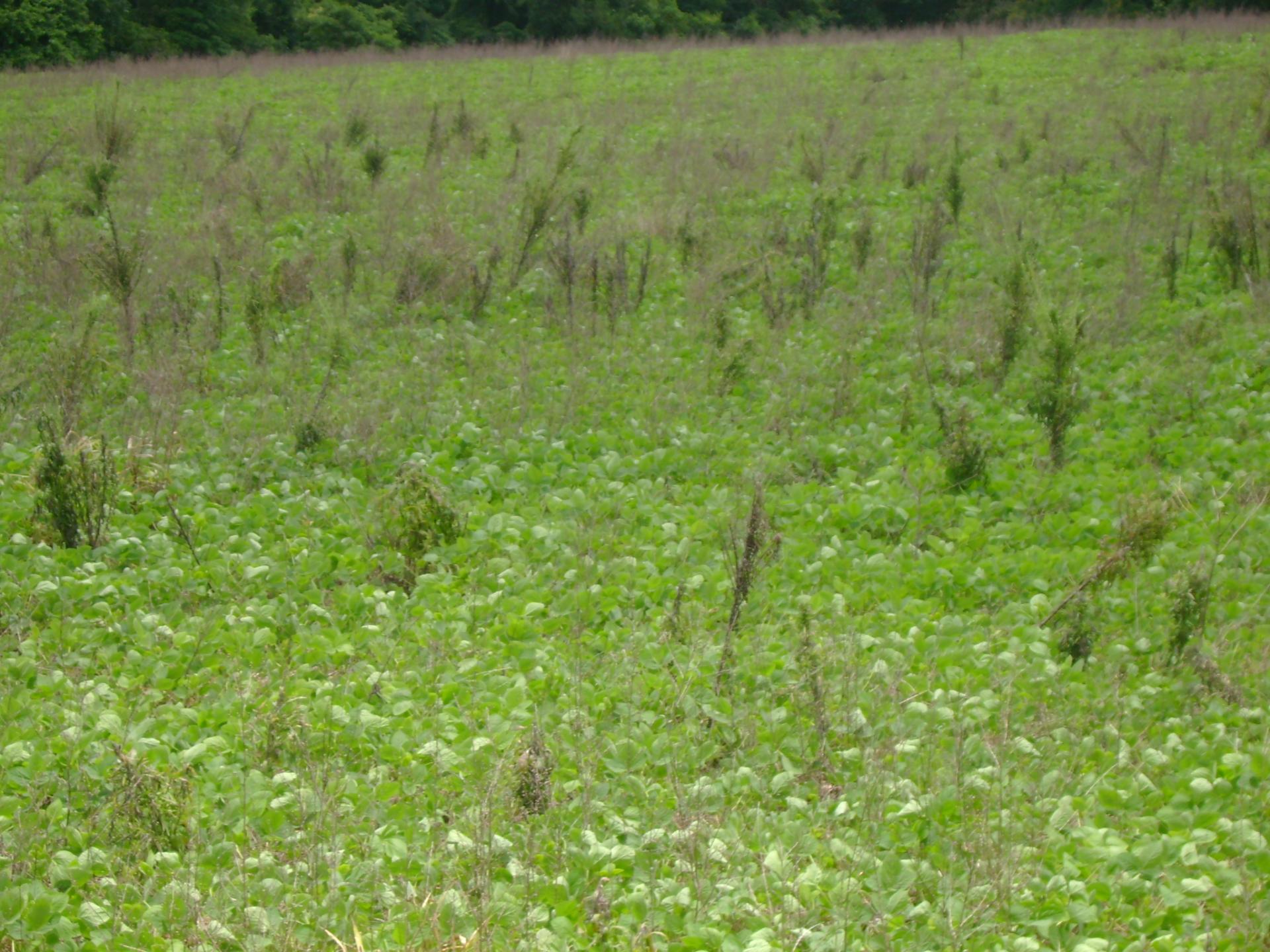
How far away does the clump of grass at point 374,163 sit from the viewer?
1246cm

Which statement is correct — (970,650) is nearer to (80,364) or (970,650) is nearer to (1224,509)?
(1224,509)

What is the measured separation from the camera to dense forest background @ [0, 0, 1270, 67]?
2472 centimetres

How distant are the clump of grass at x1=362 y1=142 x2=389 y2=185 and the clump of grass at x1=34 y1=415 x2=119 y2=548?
750 centimetres

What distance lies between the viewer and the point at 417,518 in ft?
17.7

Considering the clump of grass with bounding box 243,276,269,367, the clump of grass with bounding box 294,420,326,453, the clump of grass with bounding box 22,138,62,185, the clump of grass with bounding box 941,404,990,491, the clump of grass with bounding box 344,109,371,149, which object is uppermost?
the clump of grass with bounding box 344,109,371,149

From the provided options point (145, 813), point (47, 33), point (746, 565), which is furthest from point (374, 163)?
point (47, 33)

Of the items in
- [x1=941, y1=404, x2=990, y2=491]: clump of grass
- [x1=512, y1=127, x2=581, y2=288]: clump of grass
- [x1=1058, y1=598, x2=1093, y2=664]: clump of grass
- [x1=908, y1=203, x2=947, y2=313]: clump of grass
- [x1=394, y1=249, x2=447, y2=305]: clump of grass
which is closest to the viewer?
[x1=1058, y1=598, x2=1093, y2=664]: clump of grass

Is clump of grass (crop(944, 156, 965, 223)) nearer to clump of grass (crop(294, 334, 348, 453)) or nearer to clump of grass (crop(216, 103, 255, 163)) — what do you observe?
clump of grass (crop(294, 334, 348, 453))

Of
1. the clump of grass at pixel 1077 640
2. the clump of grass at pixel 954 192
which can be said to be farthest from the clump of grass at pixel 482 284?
the clump of grass at pixel 1077 640

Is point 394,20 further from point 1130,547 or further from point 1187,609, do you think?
point 1187,609

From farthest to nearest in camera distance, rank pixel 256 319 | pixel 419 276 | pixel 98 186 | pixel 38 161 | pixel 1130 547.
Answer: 1. pixel 38 161
2. pixel 98 186
3. pixel 419 276
4. pixel 256 319
5. pixel 1130 547

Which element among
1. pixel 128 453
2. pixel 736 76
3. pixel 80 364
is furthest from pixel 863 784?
pixel 736 76

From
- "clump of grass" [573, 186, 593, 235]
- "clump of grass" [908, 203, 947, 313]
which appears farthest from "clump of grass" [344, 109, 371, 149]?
"clump of grass" [908, 203, 947, 313]

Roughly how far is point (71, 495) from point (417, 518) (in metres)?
1.52
